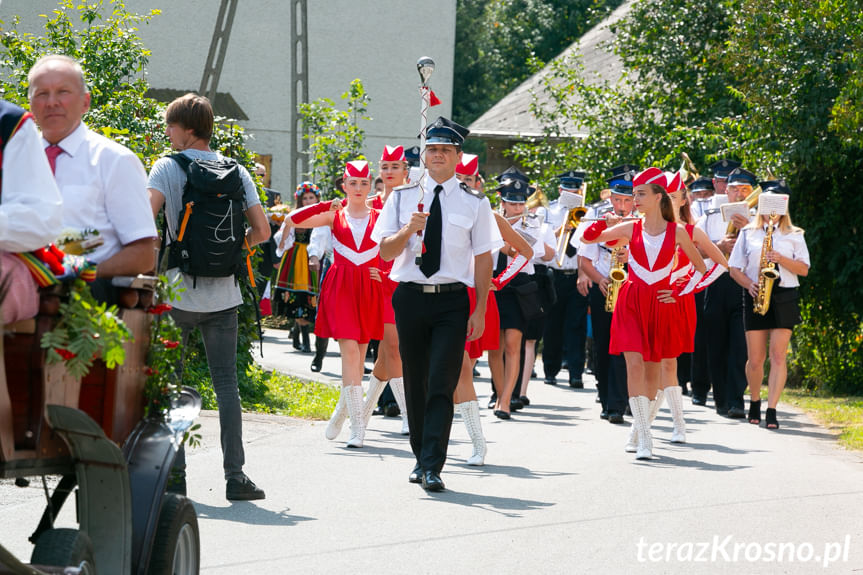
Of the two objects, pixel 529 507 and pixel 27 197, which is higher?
pixel 27 197

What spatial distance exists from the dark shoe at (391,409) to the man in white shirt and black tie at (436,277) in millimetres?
4177

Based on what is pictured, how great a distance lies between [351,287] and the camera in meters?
10.7

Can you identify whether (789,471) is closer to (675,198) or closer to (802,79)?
(675,198)

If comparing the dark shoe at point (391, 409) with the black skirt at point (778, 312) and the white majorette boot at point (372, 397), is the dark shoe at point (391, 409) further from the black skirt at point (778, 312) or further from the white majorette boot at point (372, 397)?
the black skirt at point (778, 312)

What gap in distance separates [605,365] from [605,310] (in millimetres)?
601

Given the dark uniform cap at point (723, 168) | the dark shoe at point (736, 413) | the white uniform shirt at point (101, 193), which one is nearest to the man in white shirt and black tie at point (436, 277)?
the white uniform shirt at point (101, 193)

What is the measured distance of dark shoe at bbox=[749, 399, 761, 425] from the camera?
13000mm

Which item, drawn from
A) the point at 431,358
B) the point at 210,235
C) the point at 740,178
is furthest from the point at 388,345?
the point at 740,178

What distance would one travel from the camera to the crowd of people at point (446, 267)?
505cm

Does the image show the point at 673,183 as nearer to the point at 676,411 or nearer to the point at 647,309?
the point at 647,309

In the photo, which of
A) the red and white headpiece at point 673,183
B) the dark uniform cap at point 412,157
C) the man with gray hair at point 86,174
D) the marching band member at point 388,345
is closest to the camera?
the man with gray hair at point 86,174

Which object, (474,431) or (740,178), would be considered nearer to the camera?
(474,431)

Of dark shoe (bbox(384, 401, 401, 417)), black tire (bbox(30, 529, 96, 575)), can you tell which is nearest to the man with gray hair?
black tire (bbox(30, 529, 96, 575))

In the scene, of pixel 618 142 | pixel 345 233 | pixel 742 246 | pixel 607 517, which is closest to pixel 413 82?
pixel 618 142
